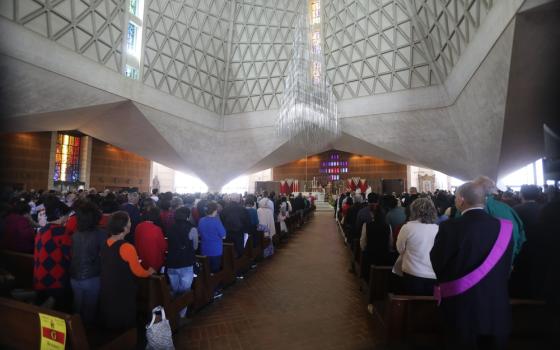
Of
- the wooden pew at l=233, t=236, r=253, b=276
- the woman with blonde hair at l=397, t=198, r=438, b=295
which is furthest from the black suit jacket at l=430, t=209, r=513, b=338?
the wooden pew at l=233, t=236, r=253, b=276

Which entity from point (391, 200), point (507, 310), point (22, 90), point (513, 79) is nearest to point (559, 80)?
point (513, 79)

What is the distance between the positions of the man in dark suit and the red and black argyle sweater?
113 inches

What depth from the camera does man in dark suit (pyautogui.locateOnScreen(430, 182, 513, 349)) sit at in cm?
179

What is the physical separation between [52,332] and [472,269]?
8.29ft

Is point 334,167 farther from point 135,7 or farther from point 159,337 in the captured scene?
point 159,337

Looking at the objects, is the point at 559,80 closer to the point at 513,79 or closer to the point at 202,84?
the point at 513,79

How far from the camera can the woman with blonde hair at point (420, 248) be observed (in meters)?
2.60

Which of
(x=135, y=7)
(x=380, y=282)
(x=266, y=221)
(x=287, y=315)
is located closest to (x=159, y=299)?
(x=287, y=315)

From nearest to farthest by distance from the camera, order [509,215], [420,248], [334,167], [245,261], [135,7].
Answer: [420,248] → [509,215] → [245,261] → [135,7] → [334,167]

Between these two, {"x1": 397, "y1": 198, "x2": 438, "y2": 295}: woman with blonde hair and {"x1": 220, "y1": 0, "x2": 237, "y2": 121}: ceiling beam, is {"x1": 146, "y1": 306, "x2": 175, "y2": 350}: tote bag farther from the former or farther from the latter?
{"x1": 220, "y1": 0, "x2": 237, "y2": 121}: ceiling beam

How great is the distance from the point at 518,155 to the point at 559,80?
4932mm

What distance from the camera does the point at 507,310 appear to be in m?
1.84

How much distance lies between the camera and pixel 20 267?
315cm

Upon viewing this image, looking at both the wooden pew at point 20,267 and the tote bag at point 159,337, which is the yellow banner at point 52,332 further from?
the wooden pew at point 20,267
